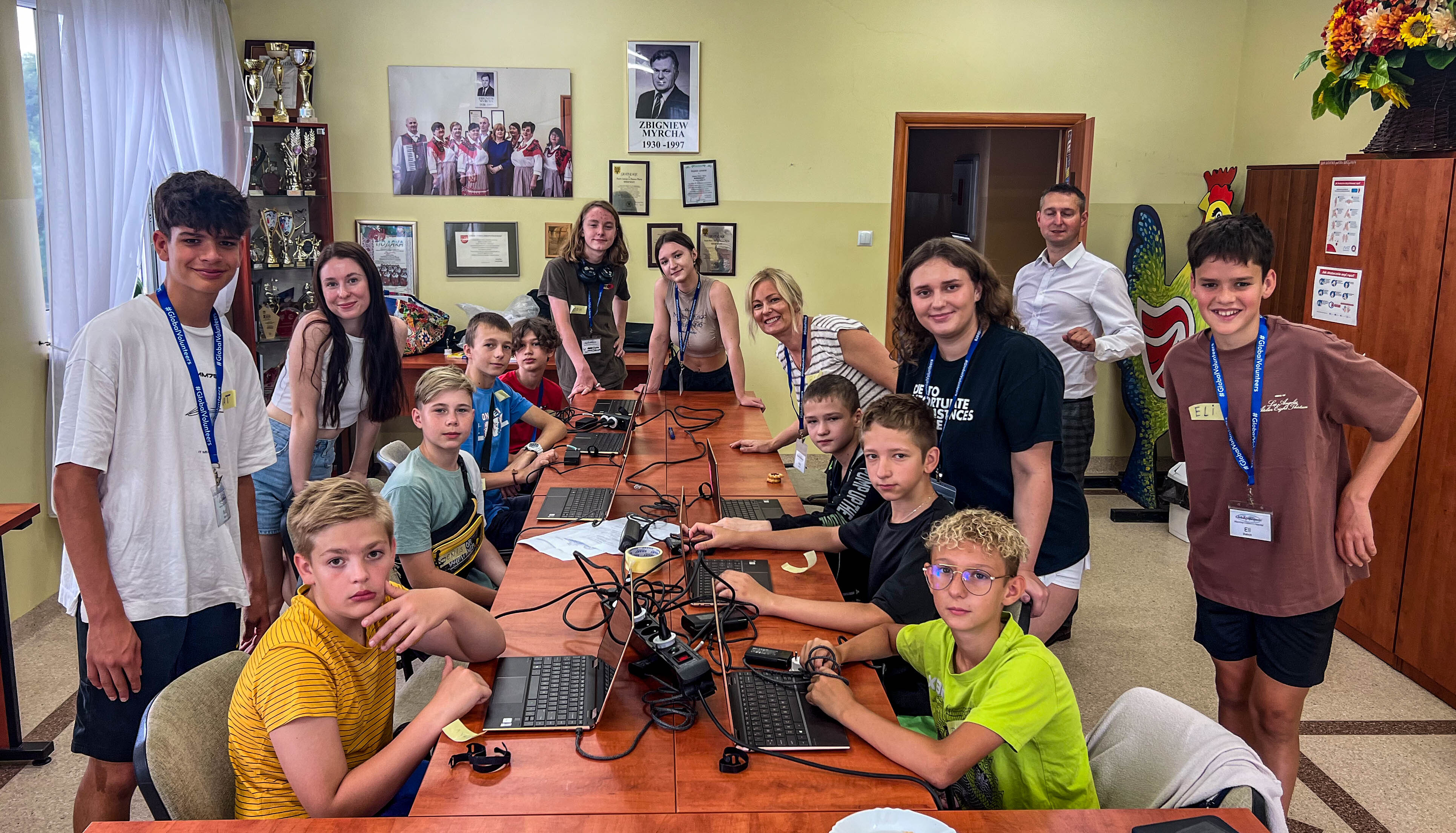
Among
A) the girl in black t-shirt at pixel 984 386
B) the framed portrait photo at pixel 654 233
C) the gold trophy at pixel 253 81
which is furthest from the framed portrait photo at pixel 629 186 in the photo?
the girl in black t-shirt at pixel 984 386

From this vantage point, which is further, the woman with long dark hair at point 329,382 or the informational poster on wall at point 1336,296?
the informational poster on wall at point 1336,296

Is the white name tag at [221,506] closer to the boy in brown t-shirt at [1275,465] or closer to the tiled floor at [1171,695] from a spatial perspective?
the tiled floor at [1171,695]

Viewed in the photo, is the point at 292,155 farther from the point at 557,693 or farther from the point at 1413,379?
the point at 1413,379

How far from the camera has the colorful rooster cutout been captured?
5.61 meters

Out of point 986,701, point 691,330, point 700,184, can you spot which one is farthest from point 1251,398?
point 700,184

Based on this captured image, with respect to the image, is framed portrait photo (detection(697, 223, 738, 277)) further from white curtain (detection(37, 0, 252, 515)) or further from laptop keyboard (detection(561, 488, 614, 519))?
laptop keyboard (detection(561, 488, 614, 519))

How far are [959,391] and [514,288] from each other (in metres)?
4.25

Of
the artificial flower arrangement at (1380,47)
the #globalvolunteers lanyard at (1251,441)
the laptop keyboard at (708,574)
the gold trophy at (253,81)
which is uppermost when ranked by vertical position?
the gold trophy at (253,81)

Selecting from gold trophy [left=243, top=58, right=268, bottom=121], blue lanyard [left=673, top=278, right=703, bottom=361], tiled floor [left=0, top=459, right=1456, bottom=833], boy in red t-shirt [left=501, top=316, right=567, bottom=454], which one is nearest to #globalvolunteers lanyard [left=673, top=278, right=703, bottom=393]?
blue lanyard [left=673, top=278, right=703, bottom=361]

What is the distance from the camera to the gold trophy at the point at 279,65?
5.59m

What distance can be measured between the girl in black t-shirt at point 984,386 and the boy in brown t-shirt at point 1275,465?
1.23 feet

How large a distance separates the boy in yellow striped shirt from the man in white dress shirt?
2852 mm

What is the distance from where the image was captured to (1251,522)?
2.22 metres

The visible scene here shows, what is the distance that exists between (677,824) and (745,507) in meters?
1.61
